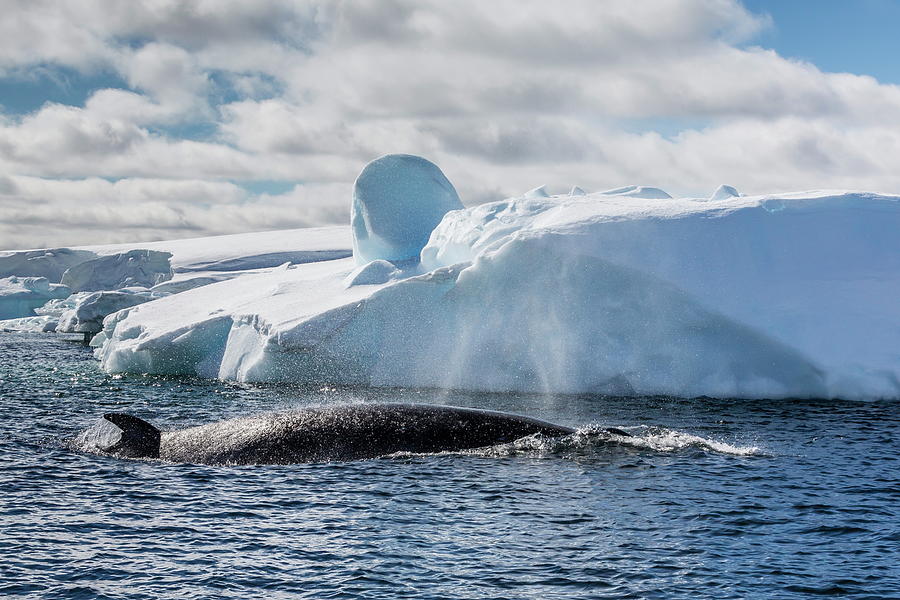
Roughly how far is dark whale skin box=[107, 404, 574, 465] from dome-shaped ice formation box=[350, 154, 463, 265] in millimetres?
13773

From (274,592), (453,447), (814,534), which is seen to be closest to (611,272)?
(453,447)

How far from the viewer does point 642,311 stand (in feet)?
55.4

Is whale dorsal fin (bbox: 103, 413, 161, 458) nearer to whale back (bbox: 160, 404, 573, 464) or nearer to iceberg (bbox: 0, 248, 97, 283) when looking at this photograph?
whale back (bbox: 160, 404, 573, 464)

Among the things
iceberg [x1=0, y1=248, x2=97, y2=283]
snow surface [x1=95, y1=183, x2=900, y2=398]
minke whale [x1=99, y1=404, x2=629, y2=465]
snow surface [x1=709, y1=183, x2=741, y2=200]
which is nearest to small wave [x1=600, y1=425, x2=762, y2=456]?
minke whale [x1=99, y1=404, x2=629, y2=465]

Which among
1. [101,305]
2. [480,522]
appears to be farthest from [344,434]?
[101,305]

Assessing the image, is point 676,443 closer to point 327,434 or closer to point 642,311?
point 327,434

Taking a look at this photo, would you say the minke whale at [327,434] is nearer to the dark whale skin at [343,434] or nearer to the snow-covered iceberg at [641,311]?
the dark whale skin at [343,434]

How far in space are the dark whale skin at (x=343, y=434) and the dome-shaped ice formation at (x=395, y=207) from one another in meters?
13.8

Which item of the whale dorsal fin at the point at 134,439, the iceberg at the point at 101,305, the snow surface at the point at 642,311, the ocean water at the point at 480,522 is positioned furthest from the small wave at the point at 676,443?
the iceberg at the point at 101,305

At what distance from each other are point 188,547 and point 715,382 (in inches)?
458

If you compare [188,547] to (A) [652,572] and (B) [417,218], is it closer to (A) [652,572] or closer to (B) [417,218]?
(A) [652,572]

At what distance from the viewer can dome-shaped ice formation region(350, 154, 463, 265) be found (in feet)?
78.1

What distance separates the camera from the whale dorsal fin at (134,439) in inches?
389

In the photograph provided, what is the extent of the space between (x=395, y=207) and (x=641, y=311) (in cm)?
908
